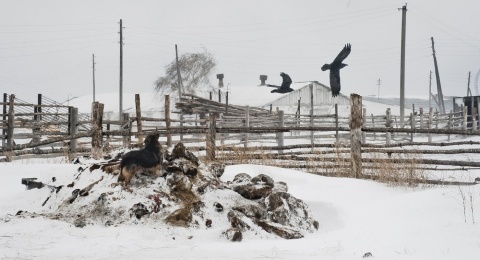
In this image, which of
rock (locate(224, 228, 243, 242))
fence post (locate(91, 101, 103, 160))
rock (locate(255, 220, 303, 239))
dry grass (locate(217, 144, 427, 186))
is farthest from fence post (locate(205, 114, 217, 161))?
rock (locate(224, 228, 243, 242))

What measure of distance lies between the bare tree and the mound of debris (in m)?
30.3

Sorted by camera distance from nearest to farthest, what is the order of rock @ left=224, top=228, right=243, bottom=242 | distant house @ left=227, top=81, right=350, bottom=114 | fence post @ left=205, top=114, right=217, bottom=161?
1. rock @ left=224, top=228, right=243, bottom=242
2. fence post @ left=205, top=114, right=217, bottom=161
3. distant house @ left=227, top=81, right=350, bottom=114

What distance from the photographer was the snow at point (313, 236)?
3936 millimetres

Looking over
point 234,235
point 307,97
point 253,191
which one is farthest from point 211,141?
point 307,97

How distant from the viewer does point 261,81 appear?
35906 mm

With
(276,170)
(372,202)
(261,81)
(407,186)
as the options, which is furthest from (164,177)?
(261,81)

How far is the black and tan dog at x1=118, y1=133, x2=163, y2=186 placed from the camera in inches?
211

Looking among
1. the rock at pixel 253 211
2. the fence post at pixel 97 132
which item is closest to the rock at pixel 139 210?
the rock at pixel 253 211

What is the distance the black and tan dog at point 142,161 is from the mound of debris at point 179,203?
0.07 metres

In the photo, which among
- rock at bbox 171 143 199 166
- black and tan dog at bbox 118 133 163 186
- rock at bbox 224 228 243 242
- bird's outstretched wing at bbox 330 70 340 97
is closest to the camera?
rock at bbox 224 228 243 242

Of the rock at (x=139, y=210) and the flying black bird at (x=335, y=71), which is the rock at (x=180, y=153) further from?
the flying black bird at (x=335, y=71)

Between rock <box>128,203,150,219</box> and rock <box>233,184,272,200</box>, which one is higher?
rock <box>233,184,272,200</box>

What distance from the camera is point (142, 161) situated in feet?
17.8

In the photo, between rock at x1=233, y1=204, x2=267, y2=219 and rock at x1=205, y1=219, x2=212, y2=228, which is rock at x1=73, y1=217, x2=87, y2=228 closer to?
rock at x1=205, y1=219, x2=212, y2=228
